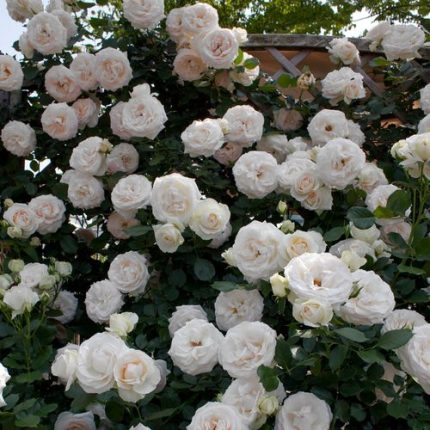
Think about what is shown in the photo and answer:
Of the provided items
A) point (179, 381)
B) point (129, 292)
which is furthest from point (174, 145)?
point (179, 381)

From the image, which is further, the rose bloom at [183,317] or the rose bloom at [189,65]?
the rose bloom at [189,65]

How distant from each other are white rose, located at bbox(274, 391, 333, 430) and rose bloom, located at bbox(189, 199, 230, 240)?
0.55 m

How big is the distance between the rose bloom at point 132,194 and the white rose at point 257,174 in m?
0.27

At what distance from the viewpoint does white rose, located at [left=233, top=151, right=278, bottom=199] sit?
186cm

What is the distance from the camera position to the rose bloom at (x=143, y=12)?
2260 mm

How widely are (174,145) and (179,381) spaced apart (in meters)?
0.89

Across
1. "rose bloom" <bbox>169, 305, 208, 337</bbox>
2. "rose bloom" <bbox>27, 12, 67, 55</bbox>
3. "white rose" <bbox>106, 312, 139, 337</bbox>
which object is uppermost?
"rose bloom" <bbox>27, 12, 67, 55</bbox>

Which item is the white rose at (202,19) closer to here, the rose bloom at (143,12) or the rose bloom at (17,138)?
the rose bloom at (143,12)

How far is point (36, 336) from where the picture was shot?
1641 millimetres

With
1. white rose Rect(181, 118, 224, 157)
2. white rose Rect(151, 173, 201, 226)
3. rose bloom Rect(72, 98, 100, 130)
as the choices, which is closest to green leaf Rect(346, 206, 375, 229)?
white rose Rect(151, 173, 201, 226)

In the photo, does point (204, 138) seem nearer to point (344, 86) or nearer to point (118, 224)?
point (118, 224)

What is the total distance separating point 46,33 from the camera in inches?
93.3

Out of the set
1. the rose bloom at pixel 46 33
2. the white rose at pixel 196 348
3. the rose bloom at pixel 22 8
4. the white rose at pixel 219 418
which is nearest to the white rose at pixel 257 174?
the white rose at pixel 196 348

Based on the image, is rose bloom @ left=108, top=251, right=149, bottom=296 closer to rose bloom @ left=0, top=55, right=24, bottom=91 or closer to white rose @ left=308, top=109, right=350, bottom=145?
white rose @ left=308, top=109, right=350, bottom=145
